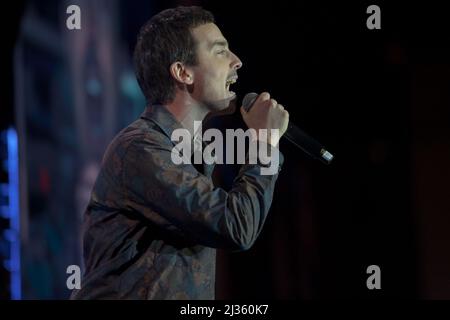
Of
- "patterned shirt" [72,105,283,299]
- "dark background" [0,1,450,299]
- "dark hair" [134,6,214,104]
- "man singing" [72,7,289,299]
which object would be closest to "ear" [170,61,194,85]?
"dark hair" [134,6,214,104]

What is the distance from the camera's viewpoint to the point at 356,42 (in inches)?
136

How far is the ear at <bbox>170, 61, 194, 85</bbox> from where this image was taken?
70.1 inches

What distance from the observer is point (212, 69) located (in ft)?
5.86

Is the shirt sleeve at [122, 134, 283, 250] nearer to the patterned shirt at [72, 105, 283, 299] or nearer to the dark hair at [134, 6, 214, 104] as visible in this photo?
the patterned shirt at [72, 105, 283, 299]

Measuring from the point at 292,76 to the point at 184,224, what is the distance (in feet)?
6.77

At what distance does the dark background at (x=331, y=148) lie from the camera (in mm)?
3303

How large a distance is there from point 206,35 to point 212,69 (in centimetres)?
10

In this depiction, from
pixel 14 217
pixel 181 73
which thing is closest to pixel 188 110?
pixel 181 73

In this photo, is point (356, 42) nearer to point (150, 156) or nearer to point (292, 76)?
point (292, 76)

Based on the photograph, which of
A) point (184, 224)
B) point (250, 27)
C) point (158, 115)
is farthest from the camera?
point (250, 27)

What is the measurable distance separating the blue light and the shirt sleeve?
1809 millimetres

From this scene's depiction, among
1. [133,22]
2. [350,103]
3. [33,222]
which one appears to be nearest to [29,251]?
[33,222]

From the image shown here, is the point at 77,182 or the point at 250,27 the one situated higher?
the point at 250,27

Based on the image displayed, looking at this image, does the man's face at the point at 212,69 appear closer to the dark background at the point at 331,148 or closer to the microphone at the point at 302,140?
→ the microphone at the point at 302,140
